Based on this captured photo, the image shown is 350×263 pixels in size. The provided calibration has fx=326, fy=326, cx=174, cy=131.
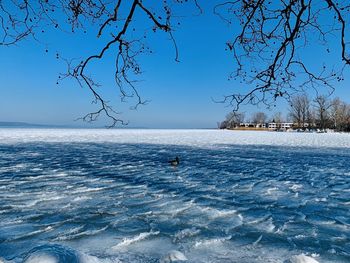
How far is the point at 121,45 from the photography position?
9.29 ft

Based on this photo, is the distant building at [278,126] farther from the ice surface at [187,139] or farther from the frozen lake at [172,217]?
the frozen lake at [172,217]

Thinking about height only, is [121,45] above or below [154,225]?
above

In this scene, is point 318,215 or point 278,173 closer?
point 318,215

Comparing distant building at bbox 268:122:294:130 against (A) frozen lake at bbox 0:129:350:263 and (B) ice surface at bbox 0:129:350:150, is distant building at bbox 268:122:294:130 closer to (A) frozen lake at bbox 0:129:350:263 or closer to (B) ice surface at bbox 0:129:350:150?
(B) ice surface at bbox 0:129:350:150

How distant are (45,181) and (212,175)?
369 centimetres

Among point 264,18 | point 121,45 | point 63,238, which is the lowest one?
point 63,238

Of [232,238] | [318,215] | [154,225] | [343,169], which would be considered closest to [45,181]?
[154,225]

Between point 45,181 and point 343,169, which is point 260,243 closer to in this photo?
point 45,181

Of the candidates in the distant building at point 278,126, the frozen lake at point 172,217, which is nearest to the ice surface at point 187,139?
the frozen lake at point 172,217

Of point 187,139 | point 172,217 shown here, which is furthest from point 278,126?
point 172,217

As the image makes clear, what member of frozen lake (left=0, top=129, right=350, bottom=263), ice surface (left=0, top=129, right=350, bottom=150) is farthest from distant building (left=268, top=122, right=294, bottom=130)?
frozen lake (left=0, top=129, right=350, bottom=263)

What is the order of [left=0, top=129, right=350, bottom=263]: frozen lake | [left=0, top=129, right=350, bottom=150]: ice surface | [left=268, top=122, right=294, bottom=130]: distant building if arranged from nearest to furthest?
[left=0, top=129, right=350, bottom=263]: frozen lake
[left=0, top=129, right=350, bottom=150]: ice surface
[left=268, top=122, right=294, bottom=130]: distant building

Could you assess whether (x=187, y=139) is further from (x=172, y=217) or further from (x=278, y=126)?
(x=278, y=126)

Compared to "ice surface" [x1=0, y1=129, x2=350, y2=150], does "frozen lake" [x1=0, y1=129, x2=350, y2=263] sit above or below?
below
